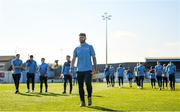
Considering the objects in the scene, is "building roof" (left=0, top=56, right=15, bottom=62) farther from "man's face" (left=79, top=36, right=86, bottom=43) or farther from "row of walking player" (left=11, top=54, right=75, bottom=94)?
"man's face" (left=79, top=36, right=86, bottom=43)

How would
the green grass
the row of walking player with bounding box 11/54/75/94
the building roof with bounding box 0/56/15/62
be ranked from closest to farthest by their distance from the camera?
the green grass → the row of walking player with bounding box 11/54/75/94 → the building roof with bounding box 0/56/15/62

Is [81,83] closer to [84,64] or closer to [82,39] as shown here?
[84,64]

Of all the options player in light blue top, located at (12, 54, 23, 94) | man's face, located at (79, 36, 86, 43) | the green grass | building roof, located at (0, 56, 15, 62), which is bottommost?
the green grass

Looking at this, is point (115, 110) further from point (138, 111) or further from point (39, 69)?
point (39, 69)

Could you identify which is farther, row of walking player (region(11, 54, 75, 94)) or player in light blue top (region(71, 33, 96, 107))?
row of walking player (region(11, 54, 75, 94))

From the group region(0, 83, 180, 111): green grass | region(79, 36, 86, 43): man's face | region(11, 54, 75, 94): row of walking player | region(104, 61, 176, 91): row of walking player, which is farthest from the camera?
region(104, 61, 176, 91): row of walking player

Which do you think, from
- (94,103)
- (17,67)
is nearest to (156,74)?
(17,67)

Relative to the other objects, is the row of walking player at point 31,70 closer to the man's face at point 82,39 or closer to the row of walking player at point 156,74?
the man's face at point 82,39

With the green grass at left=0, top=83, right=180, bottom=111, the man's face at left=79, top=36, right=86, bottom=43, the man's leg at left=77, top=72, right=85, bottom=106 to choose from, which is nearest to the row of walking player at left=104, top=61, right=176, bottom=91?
the green grass at left=0, top=83, right=180, bottom=111

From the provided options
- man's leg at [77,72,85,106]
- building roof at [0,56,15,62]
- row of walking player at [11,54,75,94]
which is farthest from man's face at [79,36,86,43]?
building roof at [0,56,15,62]

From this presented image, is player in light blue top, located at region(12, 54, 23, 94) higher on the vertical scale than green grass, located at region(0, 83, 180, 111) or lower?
higher

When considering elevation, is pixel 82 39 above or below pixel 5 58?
below

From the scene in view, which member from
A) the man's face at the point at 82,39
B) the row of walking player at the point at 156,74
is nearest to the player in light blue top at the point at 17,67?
the man's face at the point at 82,39

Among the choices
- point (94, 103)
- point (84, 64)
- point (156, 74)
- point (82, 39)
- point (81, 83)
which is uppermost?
point (82, 39)
